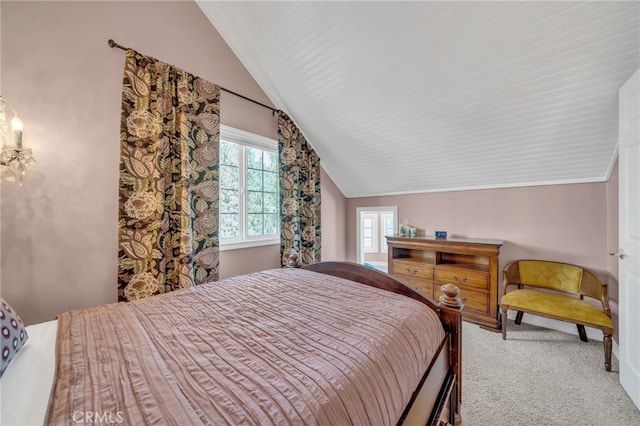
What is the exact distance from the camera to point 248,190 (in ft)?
9.60

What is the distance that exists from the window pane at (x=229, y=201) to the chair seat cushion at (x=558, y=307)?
2.91 m

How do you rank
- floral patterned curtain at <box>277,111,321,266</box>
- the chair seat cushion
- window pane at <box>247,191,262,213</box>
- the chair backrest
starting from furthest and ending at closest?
floral patterned curtain at <box>277,111,321,266</box>
window pane at <box>247,191,262,213</box>
the chair backrest
the chair seat cushion

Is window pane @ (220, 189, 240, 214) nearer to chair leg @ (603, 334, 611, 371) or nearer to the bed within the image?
the bed

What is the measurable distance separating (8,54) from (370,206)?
381 cm

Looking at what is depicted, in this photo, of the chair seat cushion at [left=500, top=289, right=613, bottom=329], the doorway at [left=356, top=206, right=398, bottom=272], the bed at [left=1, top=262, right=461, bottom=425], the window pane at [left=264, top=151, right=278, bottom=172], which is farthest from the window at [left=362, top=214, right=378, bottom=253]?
the bed at [left=1, top=262, right=461, bottom=425]

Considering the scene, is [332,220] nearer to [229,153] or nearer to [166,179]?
[229,153]

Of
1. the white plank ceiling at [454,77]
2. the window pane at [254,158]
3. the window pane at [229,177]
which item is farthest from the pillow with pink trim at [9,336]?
the white plank ceiling at [454,77]

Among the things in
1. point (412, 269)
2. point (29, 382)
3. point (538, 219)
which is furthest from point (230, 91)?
point (538, 219)

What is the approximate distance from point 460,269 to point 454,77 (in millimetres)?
1978

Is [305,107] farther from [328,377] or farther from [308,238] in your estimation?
[328,377]

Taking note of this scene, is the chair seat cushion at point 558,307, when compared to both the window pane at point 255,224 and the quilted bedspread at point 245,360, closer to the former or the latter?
the quilted bedspread at point 245,360

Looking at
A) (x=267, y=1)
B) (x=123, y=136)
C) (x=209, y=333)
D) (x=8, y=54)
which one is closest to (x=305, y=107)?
(x=267, y=1)

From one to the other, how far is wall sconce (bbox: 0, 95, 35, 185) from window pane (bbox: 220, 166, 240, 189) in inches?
54.5

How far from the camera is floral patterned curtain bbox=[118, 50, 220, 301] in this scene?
198 cm
